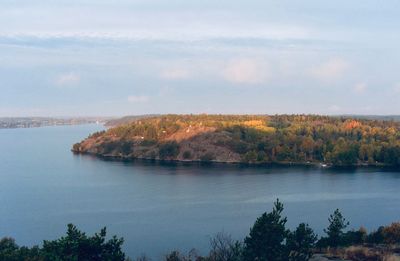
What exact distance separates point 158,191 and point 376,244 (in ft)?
36.7

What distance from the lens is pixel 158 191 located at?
65.7 ft

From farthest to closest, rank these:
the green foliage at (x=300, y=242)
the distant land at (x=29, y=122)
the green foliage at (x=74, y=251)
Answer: the distant land at (x=29, y=122)
the green foliage at (x=300, y=242)
the green foliage at (x=74, y=251)

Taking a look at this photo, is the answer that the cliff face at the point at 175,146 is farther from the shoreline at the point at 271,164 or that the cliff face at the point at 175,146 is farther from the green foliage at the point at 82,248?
the green foliage at the point at 82,248

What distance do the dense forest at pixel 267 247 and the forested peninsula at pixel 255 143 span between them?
21138 mm

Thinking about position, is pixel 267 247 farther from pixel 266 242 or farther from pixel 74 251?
pixel 74 251

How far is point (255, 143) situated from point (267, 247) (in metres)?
26.8

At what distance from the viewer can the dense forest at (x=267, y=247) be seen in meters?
6.57

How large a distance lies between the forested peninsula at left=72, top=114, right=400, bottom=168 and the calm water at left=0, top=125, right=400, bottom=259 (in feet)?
13.2

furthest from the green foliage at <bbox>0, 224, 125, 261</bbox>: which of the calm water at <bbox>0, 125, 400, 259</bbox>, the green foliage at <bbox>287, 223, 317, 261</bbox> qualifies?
the calm water at <bbox>0, 125, 400, 259</bbox>

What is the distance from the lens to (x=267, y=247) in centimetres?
776

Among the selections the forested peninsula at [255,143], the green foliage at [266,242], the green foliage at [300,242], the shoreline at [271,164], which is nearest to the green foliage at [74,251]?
the green foliage at [266,242]

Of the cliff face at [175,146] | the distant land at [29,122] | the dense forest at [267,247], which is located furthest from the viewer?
Result: the distant land at [29,122]

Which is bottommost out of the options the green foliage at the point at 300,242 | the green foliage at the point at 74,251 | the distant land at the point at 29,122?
the green foliage at the point at 300,242

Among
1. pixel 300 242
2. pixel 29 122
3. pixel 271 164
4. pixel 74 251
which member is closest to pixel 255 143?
pixel 271 164
